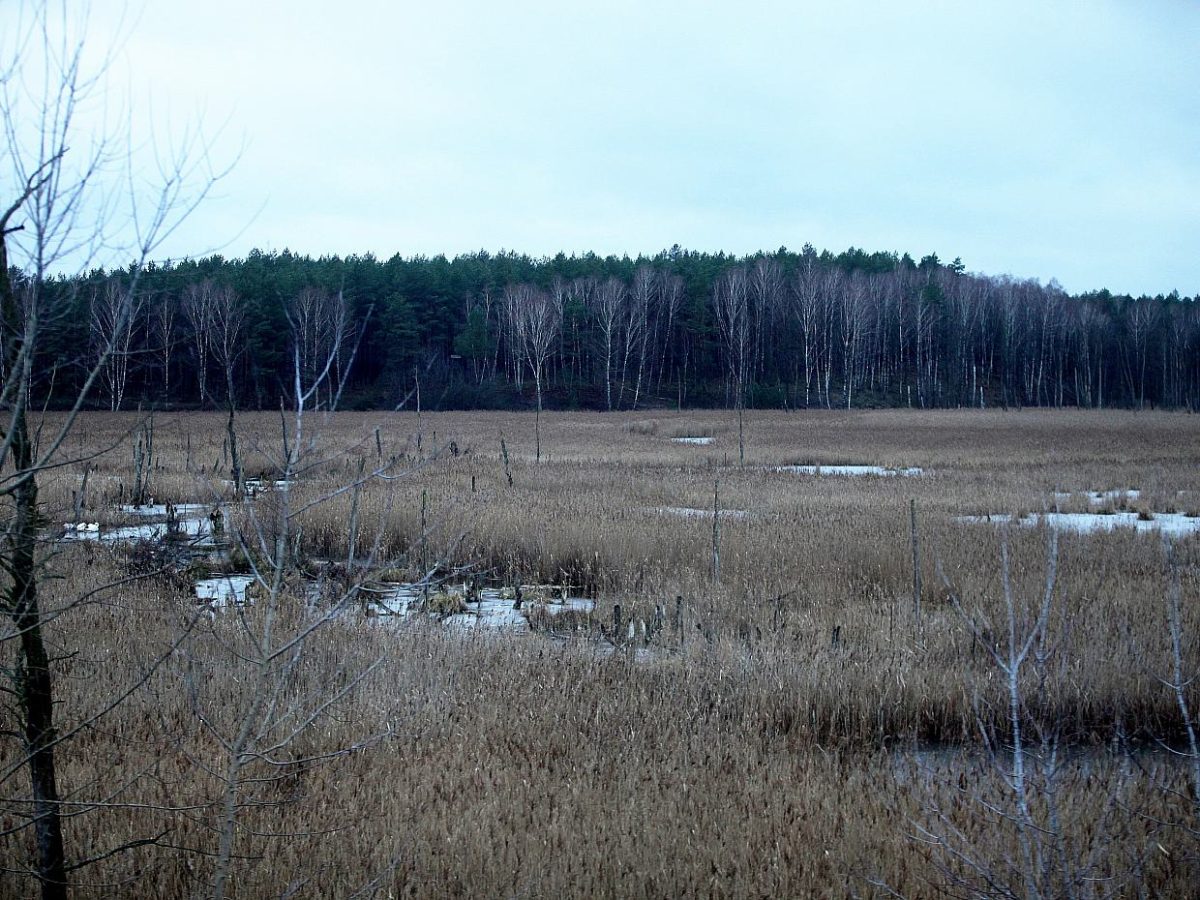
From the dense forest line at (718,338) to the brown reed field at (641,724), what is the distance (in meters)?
46.9

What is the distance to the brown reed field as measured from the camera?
384cm

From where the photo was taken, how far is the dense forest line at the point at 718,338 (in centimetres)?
6219

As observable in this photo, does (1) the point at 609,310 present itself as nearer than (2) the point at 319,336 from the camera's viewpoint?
No

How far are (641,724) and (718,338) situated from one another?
67.6 m

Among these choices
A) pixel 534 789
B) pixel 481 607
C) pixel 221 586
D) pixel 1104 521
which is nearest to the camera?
pixel 534 789

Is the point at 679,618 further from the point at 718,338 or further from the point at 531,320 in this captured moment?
the point at 718,338

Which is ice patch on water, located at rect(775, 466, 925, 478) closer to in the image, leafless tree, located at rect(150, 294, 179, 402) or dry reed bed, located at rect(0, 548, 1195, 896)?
leafless tree, located at rect(150, 294, 179, 402)

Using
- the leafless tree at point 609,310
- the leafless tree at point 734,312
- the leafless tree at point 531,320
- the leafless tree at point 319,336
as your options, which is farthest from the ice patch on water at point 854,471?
the leafless tree at point 734,312

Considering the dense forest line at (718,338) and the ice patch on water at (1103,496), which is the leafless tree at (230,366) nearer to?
the dense forest line at (718,338)

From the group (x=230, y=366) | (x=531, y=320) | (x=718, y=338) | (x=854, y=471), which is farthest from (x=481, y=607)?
(x=718, y=338)

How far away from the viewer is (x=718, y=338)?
71.7m

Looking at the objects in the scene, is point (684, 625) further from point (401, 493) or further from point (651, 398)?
point (651, 398)

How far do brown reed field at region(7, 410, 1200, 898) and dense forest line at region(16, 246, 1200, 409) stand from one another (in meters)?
46.9

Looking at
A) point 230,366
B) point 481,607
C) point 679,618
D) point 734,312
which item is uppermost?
point 734,312
